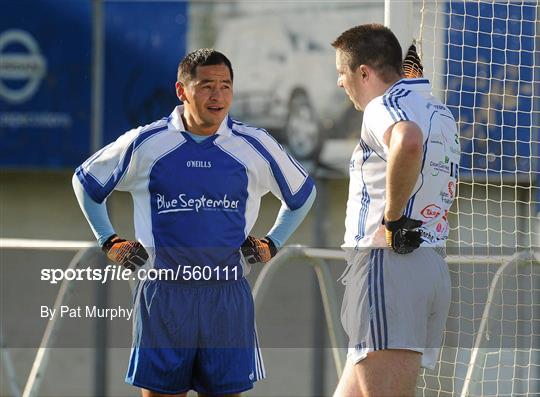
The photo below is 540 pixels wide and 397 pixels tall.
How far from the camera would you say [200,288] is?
13.5 ft

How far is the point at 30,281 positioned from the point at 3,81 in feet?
28.4

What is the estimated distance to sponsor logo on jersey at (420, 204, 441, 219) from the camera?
12.7 ft

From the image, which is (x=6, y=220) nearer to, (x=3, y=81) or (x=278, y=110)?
(x=3, y=81)

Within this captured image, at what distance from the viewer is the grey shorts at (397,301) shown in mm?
3801

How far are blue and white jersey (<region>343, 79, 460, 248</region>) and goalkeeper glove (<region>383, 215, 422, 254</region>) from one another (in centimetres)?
8

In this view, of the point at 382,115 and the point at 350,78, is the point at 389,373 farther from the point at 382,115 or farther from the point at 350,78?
the point at 350,78

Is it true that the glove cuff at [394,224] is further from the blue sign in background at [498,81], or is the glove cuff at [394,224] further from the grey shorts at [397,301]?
the blue sign in background at [498,81]

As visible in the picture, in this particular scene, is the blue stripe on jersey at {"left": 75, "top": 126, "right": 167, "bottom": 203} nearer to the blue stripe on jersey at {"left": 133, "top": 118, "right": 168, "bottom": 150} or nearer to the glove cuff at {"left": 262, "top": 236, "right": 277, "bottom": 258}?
the blue stripe on jersey at {"left": 133, "top": 118, "right": 168, "bottom": 150}

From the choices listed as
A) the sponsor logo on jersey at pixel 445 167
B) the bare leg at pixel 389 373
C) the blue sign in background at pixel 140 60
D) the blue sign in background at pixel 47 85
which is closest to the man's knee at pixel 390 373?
the bare leg at pixel 389 373

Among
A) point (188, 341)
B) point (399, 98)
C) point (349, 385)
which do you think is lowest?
point (349, 385)

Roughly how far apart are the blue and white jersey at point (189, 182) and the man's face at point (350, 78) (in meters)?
0.41

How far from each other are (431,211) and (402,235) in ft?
0.68

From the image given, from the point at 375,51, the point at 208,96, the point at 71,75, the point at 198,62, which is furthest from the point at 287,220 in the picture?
the point at 71,75

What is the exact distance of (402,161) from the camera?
3627mm
